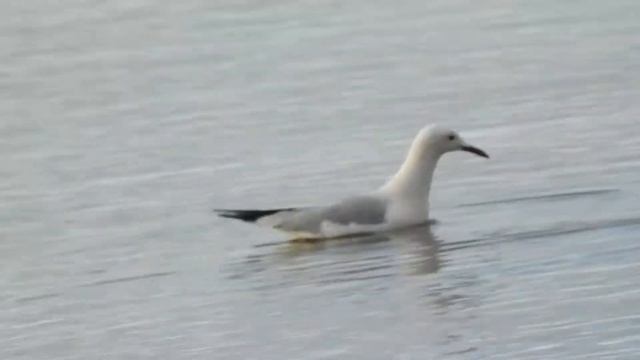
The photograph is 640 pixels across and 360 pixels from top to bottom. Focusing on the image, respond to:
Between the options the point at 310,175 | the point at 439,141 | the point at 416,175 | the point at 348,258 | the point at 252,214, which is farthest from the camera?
the point at 310,175

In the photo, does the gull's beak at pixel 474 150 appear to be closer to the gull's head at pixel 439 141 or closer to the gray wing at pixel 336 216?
the gull's head at pixel 439 141

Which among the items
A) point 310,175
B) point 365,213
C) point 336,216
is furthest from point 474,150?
point 310,175

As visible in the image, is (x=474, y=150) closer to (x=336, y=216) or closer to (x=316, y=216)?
(x=336, y=216)

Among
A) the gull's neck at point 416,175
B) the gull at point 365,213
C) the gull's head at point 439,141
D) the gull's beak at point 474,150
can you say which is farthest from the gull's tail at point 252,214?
the gull's beak at point 474,150

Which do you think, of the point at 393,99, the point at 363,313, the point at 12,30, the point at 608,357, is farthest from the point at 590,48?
the point at 608,357

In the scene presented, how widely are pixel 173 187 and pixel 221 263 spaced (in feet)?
7.25

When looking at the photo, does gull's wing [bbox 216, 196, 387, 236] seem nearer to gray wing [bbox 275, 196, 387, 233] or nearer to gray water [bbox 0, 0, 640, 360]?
gray wing [bbox 275, 196, 387, 233]

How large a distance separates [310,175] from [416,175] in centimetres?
113

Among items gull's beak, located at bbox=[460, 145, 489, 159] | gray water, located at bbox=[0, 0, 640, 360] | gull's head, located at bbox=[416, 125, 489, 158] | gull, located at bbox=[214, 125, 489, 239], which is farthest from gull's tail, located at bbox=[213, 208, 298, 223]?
gull's beak, located at bbox=[460, 145, 489, 159]

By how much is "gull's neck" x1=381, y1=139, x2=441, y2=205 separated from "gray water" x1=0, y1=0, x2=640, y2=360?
20 centimetres

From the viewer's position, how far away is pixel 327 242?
13.0 metres

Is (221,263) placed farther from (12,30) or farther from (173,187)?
(12,30)

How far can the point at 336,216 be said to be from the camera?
42.5 feet

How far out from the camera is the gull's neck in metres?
13.2
